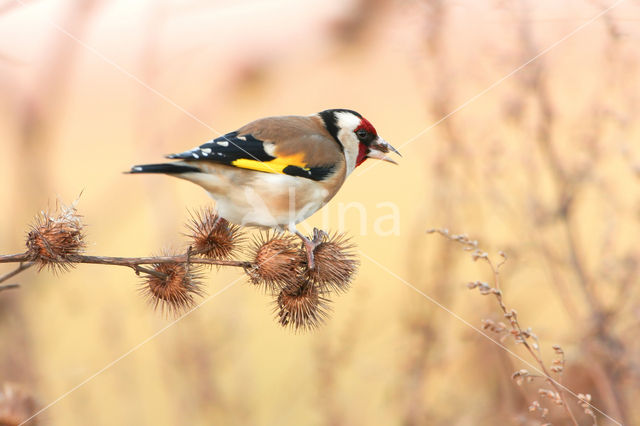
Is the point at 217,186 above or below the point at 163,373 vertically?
above

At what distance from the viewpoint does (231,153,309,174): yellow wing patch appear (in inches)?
108

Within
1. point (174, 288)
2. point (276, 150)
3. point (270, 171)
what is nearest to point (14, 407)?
point (174, 288)

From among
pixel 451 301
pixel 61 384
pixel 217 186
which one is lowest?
pixel 61 384

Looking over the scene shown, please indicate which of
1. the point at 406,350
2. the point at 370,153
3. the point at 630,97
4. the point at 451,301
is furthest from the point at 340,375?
the point at 630,97

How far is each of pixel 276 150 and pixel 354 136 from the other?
2.04 ft

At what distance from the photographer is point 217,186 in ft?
8.95

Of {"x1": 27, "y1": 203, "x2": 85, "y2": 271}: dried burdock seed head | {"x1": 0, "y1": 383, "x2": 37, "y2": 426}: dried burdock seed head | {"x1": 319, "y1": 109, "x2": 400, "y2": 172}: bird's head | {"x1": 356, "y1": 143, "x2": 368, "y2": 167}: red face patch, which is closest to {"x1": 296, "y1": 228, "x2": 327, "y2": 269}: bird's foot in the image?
{"x1": 319, "y1": 109, "x2": 400, "y2": 172}: bird's head

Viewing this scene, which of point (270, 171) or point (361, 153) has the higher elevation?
point (361, 153)

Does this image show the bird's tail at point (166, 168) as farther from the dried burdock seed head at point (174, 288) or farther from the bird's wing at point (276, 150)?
the dried burdock seed head at point (174, 288)

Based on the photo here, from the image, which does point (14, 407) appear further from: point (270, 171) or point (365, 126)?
point (365, 126)

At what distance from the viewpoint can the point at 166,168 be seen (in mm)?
2387

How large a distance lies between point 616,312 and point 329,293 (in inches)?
64.5

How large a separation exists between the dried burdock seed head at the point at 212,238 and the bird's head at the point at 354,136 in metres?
0.89

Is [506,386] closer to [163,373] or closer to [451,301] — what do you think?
[451,301]
